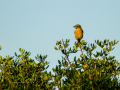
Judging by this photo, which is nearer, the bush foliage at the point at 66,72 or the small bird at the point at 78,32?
the bush foliage at the point at 66,72

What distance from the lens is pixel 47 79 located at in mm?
10258

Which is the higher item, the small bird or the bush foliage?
the small bird

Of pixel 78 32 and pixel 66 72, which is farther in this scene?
pixel 78 32

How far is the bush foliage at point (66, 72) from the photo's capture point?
31.5ft

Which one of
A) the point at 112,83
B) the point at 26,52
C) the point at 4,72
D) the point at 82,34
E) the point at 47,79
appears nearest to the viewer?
the point at 112,83

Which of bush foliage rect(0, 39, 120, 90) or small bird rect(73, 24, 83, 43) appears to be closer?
bush foliage rect(0, 39, 120, 90)

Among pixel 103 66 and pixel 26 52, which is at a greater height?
pixel 26 52

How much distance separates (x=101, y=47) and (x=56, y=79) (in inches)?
115

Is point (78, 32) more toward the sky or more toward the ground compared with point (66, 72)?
more toward the sky

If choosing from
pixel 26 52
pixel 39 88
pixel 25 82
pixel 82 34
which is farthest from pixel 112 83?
pixel 82 34

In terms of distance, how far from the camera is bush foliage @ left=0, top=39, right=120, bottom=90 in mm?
9594

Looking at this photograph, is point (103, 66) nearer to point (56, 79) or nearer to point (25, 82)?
point (56, 79)

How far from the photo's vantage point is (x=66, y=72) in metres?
10.5

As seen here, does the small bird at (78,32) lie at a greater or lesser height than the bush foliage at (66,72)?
greater
